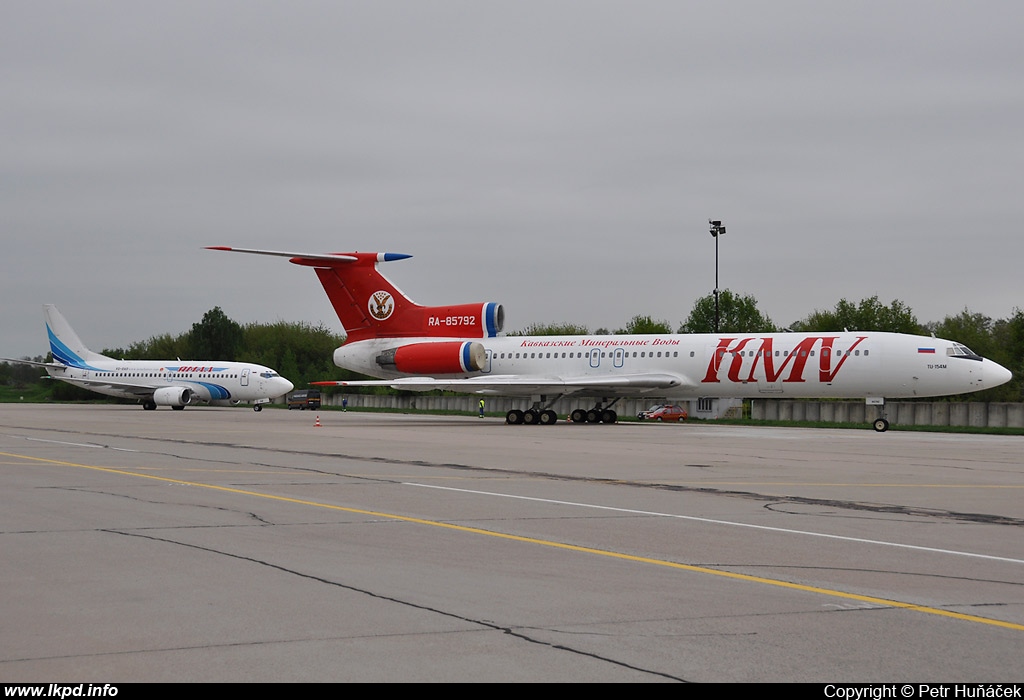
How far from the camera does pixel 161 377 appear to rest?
69.0 m

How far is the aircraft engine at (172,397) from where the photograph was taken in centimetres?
6510

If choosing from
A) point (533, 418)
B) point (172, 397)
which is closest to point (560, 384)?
point (533, 418)

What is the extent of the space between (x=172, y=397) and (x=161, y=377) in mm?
4416

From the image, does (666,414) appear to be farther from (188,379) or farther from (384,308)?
(188,379)

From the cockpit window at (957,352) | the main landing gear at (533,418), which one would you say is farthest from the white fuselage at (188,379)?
the cockpit window at (957,352)

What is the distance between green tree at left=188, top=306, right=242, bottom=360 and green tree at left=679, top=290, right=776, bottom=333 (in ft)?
177

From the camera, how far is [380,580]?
8.45 meters

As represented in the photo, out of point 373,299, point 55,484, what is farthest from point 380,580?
point 373,299

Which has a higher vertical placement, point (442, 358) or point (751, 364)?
point (442, 358)

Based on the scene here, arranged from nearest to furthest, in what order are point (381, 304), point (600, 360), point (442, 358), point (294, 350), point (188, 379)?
point (600, 360) < point (442, 358) < point (381, 304) < point (188, 379) < point (294, 350)

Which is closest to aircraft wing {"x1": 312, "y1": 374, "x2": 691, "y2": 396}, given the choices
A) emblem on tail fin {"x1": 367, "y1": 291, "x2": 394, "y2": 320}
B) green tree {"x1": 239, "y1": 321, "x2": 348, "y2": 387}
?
emblem on tail fin {"x1": 367, "y1": 291, "x2": 394, "y2": 320}

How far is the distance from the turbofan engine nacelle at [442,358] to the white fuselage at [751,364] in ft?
2.41

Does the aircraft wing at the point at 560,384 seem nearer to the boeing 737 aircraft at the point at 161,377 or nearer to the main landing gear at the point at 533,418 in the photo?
the main landing gear at the point at 533,418

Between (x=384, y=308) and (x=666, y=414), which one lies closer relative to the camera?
(x=384, y=308)
